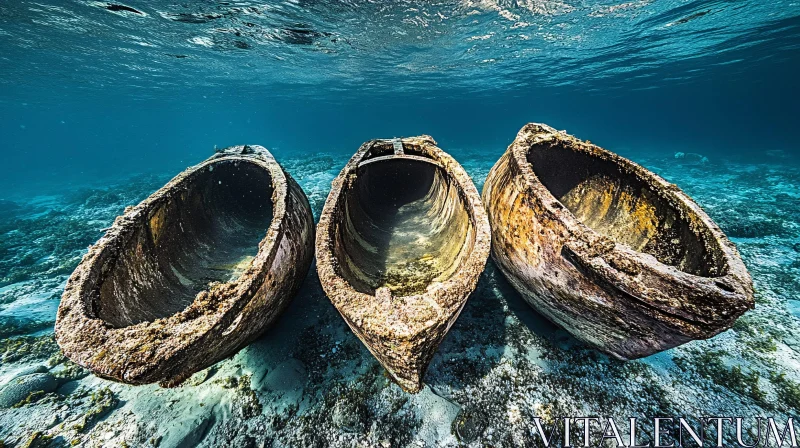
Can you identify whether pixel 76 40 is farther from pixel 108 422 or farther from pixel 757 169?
pixel 757 169

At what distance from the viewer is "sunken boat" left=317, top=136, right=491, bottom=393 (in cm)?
205

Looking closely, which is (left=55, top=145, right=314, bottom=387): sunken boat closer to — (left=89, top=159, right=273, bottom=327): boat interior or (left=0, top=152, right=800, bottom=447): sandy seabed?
(left=89, top=159, right=273, bottom=327): boat interior

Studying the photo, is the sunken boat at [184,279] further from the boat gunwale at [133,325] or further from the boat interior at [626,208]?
the boat interior at [626,208]

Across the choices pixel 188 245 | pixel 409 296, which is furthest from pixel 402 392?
pixel 188 245

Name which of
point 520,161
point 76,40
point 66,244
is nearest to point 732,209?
point 520,161

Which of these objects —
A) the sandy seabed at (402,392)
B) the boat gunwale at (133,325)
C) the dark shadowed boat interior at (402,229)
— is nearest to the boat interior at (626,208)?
the sandy seabed at (402,392)

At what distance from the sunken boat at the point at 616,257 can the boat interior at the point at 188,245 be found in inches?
146

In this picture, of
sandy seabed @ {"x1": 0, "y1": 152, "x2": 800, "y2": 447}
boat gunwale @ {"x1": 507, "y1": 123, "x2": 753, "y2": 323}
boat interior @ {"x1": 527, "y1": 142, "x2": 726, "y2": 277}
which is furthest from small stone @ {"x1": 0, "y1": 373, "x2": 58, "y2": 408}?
boat interior @ {"x1": 527, "y1": 142, "x2": 726, "y2": 277}

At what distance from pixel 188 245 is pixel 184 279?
0.78 metres

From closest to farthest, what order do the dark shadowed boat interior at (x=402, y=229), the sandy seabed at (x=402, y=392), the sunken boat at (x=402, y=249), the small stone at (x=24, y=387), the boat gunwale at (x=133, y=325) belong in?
1. the boat gunwale at (x=133, y=325)
2. the sunken boat at (x=402, y=249)
3. the sandy seabed at (x=402, y=392)
4. the small stone at (x=24, y=387)
5. the dark shadowed boat interior at (x=402, y=229)

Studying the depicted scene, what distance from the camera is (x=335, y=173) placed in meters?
15.4

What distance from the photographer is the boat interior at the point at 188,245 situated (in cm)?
301

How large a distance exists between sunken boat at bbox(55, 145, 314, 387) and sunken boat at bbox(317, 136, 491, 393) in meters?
0.66

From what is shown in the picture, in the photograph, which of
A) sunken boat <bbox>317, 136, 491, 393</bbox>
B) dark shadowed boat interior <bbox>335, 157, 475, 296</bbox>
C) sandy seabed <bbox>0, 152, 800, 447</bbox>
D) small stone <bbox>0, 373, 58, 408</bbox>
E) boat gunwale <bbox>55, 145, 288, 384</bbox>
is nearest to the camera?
boat gunwale <bbox>55, 145, 288, 384</bbox>
